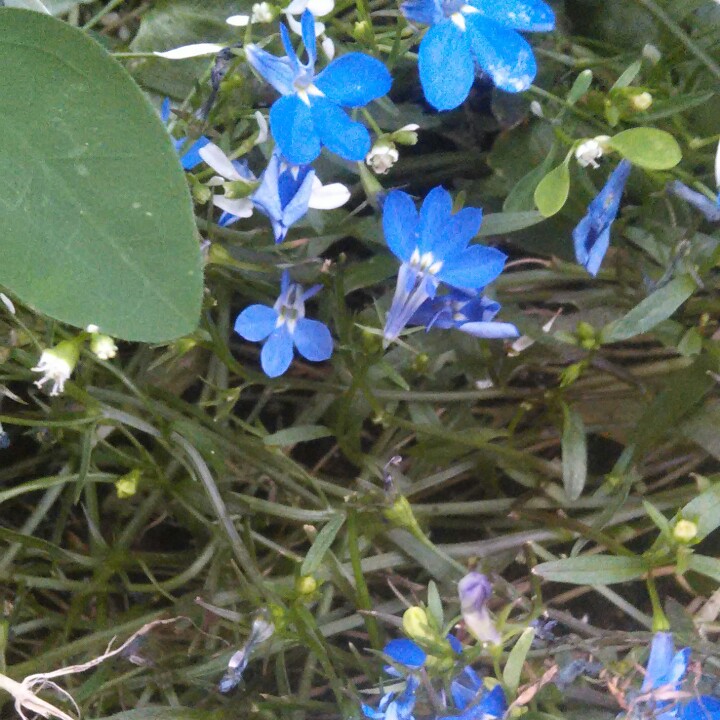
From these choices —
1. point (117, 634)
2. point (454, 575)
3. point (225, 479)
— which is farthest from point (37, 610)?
point (454, 575)

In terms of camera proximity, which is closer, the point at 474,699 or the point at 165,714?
the point at 474,699

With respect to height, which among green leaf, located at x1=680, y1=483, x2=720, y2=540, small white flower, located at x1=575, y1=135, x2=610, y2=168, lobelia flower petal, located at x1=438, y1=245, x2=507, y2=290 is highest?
small white flower, located at x1=575, y1=135, x2=610, y2=168

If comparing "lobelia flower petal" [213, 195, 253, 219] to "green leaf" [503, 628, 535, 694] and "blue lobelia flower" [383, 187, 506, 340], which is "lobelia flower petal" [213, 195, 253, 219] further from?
"green leaf" [503, 628, 535, 694]

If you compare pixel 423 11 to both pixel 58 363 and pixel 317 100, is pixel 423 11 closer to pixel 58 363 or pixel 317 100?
pixel 317 100

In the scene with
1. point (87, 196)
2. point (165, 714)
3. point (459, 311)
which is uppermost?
point (87, 196)

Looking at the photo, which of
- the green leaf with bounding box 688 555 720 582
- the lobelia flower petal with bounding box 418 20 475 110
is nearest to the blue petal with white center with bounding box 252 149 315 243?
the lobelia flower petal with bounding box 418 20 475 110

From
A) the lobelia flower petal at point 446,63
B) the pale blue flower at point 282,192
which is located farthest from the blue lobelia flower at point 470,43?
the pale blue flower at point 282,192

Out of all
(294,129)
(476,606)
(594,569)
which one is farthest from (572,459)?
(294,129)

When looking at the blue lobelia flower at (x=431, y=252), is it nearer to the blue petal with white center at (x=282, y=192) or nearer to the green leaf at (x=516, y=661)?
the blue petal with white center at (x=282, y=192)
